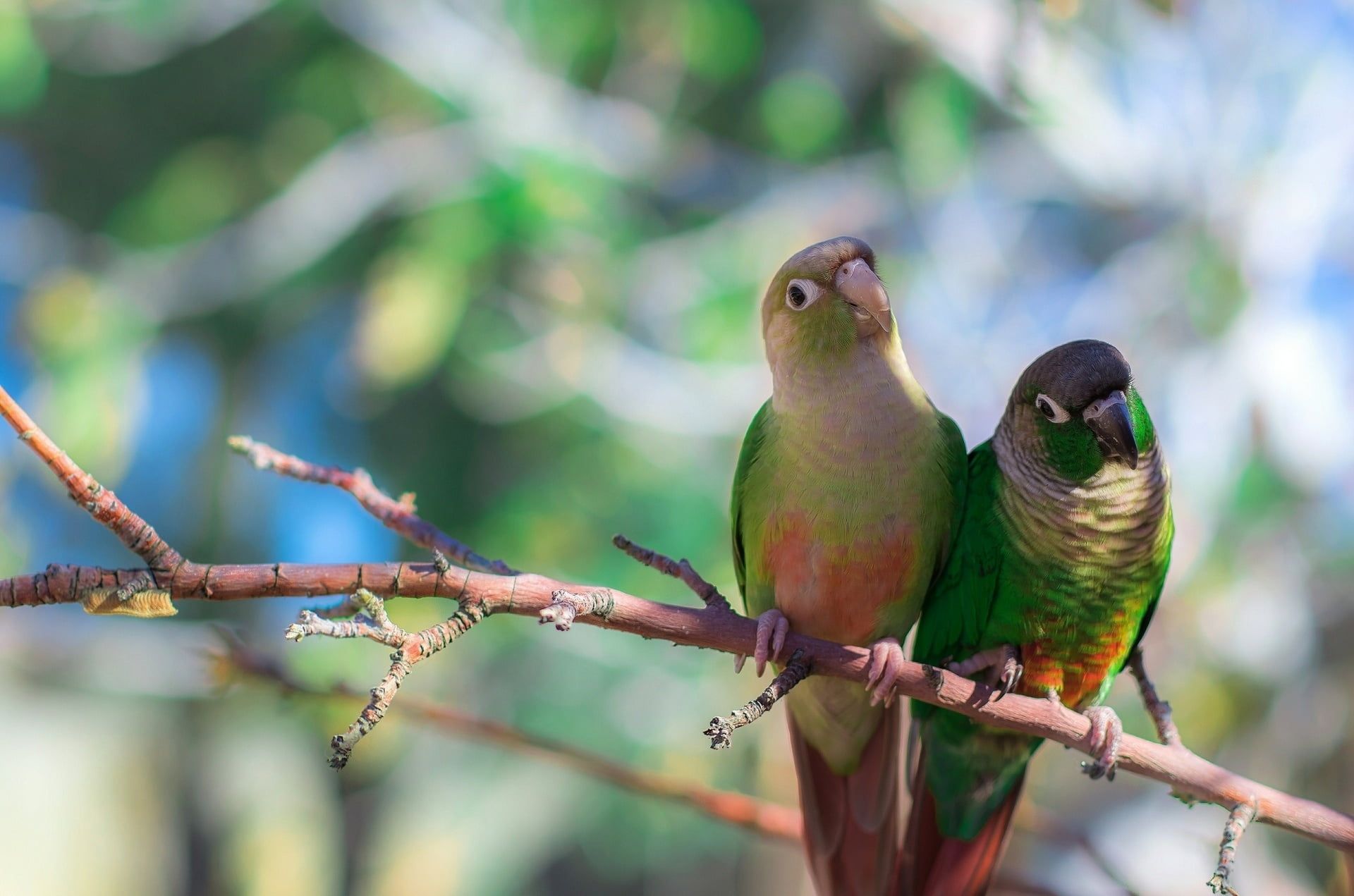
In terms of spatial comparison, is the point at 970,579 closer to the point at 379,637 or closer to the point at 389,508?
the point at 389,508

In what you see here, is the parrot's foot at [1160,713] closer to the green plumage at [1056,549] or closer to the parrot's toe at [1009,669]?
the green plumage at [1056,549]

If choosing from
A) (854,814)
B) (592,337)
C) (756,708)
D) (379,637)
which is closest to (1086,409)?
(756,708)

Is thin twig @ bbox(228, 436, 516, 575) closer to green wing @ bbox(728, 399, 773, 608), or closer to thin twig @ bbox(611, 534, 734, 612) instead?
thin twig @ bbox(611, 534, 734, 612)

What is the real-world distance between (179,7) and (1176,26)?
681 centimetres

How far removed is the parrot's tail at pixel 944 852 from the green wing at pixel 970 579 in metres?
0.35

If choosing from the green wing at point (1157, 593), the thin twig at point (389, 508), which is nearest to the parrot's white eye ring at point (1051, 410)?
the green wing at point (1157, 593)

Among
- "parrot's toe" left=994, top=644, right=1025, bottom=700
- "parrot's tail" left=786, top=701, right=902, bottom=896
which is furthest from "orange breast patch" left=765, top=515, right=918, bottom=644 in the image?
"parrot's tail" left=786, top=701, right=902, bottom=896

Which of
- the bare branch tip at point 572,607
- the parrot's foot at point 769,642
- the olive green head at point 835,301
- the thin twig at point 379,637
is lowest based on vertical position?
the thin twig at point 379,637

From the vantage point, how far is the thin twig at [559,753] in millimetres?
2197

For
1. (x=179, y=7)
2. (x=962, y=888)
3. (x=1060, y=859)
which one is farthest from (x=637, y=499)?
(x=962, y=888)

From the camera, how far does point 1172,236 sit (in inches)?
299

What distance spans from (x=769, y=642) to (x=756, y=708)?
0.48 metres

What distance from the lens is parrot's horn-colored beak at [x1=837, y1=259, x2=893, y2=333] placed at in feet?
7.26

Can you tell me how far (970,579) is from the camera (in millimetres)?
2283
